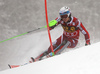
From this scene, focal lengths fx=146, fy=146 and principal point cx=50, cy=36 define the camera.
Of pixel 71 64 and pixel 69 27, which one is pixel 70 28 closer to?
pixel 69 27

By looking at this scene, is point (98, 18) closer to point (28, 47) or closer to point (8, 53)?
point (28, 47)

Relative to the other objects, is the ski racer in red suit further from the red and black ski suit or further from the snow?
the snow

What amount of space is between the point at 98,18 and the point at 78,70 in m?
2.09

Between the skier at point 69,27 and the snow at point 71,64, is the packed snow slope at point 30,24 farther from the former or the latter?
the snow at point 71,64

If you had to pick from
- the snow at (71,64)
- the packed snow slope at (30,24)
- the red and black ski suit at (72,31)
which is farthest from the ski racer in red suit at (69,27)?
the snow at (71,64)

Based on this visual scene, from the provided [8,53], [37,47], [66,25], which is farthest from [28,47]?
[66,25]

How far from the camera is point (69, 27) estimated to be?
176 centimetres

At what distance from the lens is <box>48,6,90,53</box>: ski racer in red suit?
5.14 ft

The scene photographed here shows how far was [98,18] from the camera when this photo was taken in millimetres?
2570

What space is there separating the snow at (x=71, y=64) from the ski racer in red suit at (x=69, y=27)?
88cm

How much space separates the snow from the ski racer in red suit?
882 millimetres

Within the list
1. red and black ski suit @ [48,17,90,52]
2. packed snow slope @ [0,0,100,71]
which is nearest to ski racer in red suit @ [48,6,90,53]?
red and black ski suit @ [48,17,90,52]

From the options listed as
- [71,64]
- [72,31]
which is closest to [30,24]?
[72,31]

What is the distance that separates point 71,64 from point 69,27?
110 centimetres
